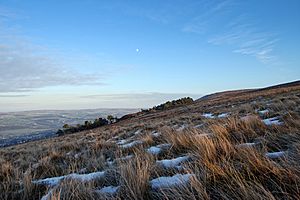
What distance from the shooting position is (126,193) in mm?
3264

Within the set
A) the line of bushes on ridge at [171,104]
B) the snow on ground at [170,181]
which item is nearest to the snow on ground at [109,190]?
the snow on ground at [170,181]

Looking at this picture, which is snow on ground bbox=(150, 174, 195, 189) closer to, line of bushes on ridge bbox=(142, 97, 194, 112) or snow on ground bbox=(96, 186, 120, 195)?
snow on ground bbox=(96, 186, 120, 195)

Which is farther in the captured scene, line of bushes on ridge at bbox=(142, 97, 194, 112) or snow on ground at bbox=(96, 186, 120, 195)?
line of bushes on ridge at bbox=(142, 97, 194, 112)

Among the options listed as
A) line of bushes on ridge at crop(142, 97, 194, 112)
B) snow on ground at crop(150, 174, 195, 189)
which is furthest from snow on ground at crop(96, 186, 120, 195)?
line of bushes on ridge at crop(142, 97, 194, 112)

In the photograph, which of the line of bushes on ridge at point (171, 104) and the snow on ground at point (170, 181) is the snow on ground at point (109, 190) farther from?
the line of bushes on ridge at point (171, 104)

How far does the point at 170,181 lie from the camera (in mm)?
3363

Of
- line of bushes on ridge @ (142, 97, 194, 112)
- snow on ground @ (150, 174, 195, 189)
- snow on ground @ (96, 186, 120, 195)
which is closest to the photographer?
snow on ground @ (150, 174, 195, 189)

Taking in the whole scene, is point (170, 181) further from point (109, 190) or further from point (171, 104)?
point (171, 104)

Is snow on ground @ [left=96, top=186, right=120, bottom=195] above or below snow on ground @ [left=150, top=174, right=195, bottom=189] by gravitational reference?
below

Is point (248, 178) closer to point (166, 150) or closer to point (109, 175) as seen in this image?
point (109, 175)

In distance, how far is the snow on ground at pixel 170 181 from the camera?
3.11 m

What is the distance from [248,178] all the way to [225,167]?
10.8 inches

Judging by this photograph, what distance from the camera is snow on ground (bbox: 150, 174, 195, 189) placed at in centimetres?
311

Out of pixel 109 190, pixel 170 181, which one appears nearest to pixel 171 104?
pixel 109 190
